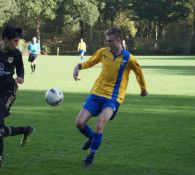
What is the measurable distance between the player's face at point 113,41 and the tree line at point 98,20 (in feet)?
222

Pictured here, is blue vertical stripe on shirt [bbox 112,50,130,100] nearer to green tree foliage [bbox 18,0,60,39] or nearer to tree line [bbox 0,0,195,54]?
tree line [bbox 0,0,195,54]

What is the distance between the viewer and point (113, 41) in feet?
25.1

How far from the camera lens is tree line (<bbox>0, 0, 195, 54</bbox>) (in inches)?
3044

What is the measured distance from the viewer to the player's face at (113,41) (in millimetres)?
7621

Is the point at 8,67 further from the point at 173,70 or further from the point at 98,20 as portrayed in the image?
the point at 98,20

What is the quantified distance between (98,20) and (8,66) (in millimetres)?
78568

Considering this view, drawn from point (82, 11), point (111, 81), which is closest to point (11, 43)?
point (111, 81)

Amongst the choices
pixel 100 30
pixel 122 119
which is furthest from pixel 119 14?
pixel 122 119

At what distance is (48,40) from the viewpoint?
82.7 m

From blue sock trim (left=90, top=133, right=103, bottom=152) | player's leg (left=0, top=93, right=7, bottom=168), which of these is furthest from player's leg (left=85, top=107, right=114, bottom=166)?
player's leg (left=0, top=93, right=7, bottom=168)

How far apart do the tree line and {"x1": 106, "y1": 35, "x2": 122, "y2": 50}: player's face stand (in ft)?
222

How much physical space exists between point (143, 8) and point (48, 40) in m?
15.1

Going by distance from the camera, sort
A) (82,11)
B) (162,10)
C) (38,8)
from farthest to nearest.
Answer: (162,10) < (82,11) < (38,8)

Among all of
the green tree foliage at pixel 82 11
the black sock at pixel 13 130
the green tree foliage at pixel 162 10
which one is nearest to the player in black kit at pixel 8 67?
the black sock at pixel 13 130
